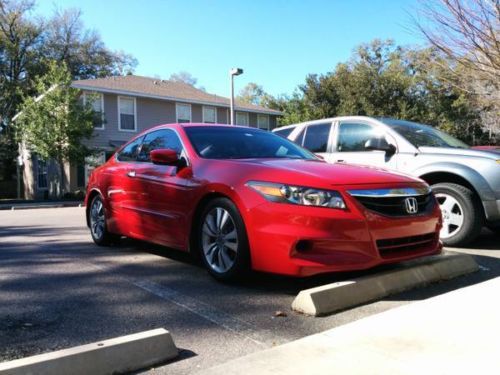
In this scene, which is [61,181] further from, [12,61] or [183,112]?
[12,61]

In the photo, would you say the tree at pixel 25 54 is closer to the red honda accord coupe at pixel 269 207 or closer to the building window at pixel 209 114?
the building window at pixel 209 114

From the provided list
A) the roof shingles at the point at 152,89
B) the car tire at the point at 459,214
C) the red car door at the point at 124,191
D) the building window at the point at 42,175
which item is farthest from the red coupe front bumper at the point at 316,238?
the building window at the point at 42,175

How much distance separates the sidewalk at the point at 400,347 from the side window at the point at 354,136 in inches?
149

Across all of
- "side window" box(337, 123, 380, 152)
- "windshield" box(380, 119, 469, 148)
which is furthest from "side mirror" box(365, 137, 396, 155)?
"side window" box(337, 123, 380, 152)

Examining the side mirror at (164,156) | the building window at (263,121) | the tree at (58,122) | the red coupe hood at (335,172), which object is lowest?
the red coupe hood at (335,172)

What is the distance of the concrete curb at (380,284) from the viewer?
12.3ft

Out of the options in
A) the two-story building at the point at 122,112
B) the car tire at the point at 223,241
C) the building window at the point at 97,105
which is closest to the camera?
the car tire at the point at 223,241

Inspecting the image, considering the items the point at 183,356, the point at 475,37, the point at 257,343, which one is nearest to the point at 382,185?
the point at 257,343

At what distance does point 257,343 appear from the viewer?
10.6 ft

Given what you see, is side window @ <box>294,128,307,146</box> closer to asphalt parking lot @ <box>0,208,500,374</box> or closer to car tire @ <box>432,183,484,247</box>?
car tire @ <box>432,183,484,247</box>

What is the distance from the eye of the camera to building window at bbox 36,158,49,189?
27.2 m

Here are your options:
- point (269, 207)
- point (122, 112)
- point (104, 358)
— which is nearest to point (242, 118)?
point (122, 112)

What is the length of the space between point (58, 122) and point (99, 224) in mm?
17001

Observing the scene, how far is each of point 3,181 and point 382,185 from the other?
119 ft
